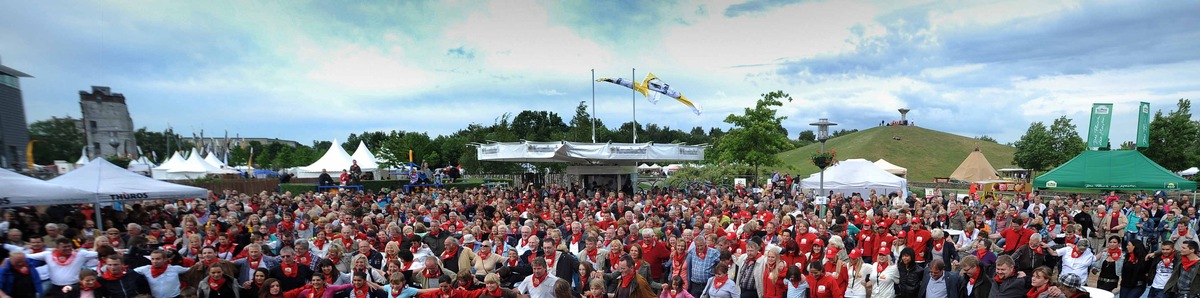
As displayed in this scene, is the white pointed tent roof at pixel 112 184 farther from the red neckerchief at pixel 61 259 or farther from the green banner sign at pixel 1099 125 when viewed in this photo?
the green banner sign at pixel 1099 125

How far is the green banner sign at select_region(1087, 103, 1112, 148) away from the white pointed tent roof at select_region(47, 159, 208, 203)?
27.2 meters

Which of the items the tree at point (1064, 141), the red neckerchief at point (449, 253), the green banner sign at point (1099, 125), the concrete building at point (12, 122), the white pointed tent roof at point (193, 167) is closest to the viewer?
the red neckerchief at point (449, 253)

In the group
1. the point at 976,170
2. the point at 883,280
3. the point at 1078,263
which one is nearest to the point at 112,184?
the point at 883,280

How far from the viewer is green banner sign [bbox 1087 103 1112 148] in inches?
847

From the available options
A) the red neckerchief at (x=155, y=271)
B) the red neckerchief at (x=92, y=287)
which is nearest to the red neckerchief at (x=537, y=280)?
the red neckerchief at (x=155, y=271)

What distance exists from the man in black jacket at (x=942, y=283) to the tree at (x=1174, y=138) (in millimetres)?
37475

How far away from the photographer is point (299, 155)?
67375 millimetres

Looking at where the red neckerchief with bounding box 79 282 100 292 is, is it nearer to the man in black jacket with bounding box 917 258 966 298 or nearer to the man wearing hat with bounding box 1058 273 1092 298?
the man in black jacket with bounding box 917 258 966 298

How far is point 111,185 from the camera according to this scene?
11.2 metres

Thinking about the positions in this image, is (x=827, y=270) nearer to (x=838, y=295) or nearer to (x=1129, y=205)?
(x=838, y=295)

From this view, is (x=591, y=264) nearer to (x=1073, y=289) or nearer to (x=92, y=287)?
(x=1073, y=289)

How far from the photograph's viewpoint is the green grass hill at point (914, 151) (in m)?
66.6

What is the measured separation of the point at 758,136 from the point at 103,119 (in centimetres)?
2846

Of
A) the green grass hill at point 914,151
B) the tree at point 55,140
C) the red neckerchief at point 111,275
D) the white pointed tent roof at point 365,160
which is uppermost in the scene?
the tree at point 55,140
